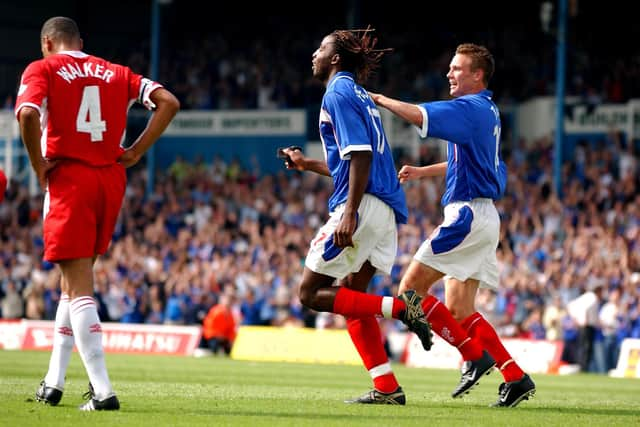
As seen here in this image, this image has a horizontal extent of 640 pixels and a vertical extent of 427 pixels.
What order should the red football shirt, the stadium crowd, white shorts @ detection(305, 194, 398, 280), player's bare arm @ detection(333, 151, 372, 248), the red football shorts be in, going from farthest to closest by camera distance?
the stadium crowd, white shorts @ detection(305, 194, 398, 280), player's bare arm @ detection(333, 151, 372, 248), the red football shirt, the red football shorts

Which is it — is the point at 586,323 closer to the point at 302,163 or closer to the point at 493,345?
the point at 493,345

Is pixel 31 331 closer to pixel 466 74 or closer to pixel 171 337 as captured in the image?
pixel 171 337

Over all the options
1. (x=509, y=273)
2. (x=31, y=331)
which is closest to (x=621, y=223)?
(x=509, y=273)

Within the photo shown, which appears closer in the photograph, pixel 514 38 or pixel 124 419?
pixel 124 419

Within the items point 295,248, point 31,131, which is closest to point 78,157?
point 31,131

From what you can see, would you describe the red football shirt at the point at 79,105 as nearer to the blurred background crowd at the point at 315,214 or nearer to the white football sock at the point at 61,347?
the white football sock at the point at 61,347

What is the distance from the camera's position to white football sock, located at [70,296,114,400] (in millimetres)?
7973

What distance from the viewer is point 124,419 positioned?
7.45 m

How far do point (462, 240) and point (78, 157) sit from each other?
2.98 metres

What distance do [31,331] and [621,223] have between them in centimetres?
1213

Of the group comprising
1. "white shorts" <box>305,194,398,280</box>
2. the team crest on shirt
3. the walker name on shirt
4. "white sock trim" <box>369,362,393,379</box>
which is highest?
the walker name on shirt

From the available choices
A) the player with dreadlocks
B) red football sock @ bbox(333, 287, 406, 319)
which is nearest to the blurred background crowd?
the player with dreadlocks

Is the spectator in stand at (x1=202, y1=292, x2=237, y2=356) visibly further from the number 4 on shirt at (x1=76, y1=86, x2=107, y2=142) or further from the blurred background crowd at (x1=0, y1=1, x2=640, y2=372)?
the number 4 on shirt at (x1=76, y1=86, x2=107, y2=142)

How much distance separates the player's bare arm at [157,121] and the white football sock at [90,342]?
1.02 metres
